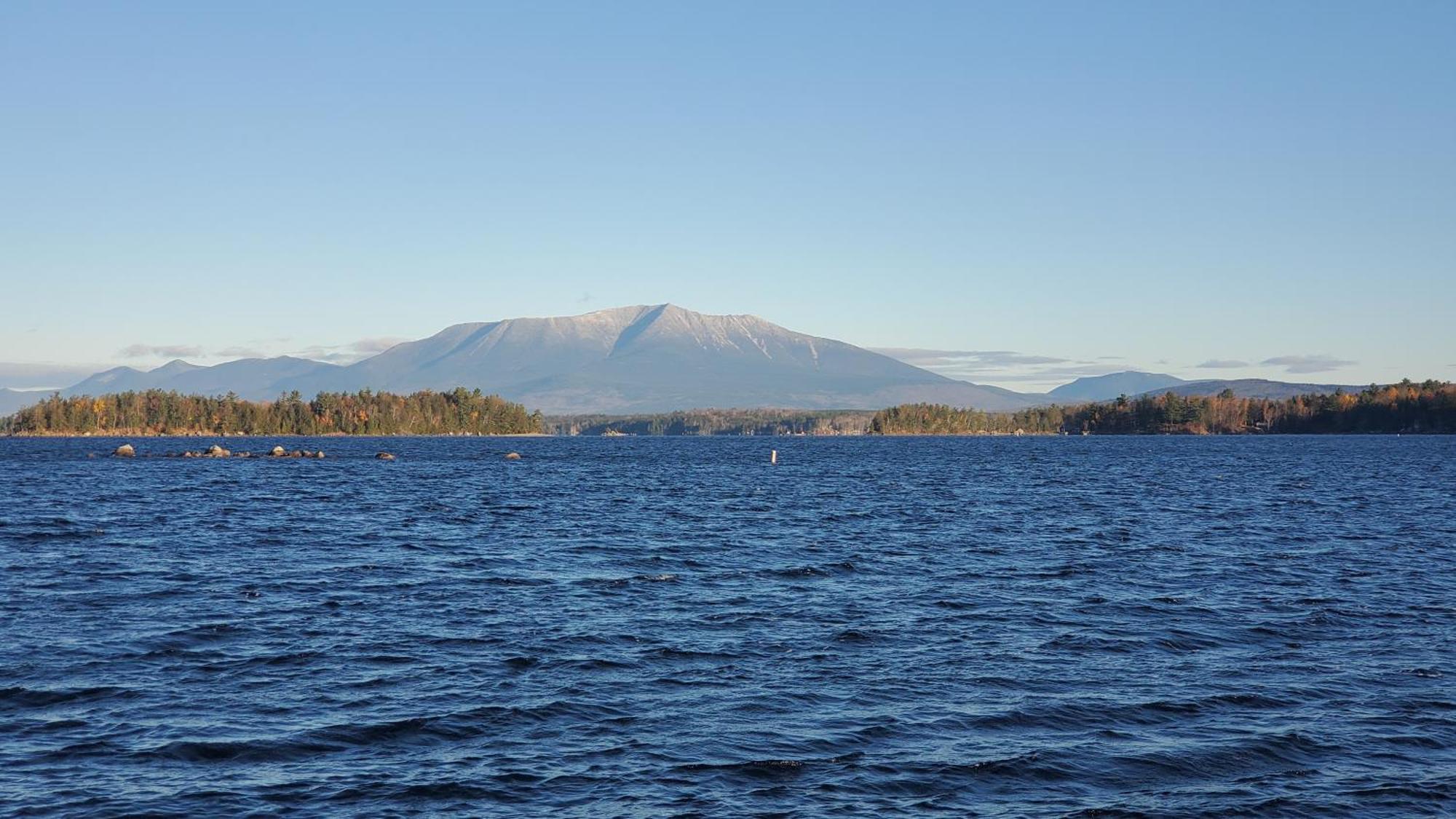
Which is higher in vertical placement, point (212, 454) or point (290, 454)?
point (212, 454)

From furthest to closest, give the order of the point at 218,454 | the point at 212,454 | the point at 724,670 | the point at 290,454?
the point at 290,454
the point at 218,454
the point at 212,454
the point at 724,670

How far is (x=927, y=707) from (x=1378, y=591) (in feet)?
80.1

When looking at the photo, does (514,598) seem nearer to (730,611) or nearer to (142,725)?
(730,611)

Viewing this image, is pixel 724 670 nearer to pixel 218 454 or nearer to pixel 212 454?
pixel 212 454

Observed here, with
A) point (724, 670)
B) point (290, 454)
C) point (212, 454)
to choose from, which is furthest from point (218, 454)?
point (724, 670)

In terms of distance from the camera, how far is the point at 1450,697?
85.6 ft

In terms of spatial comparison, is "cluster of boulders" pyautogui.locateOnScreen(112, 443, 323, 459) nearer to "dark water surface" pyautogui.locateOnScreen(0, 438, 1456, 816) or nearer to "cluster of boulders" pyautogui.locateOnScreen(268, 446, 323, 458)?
"cluster of boulders" pyautogui.locateOnScreen(268, 446, 323, 458)

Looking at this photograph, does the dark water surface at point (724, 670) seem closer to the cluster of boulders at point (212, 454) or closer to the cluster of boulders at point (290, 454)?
the cluster of boulders at point (290, 454)

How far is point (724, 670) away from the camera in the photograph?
28.2 meters

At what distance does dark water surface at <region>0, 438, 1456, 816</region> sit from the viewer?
20.0 metres

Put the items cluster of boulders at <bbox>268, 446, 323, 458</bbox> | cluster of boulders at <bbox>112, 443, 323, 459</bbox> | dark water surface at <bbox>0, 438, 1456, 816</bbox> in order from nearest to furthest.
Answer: dark water surface at <bbox>0, 438, 1456, 816</bbox> < cluster of boulders at <bbox>112, 443, 323, 459</bbox> < cluster of boulders at <bbox>268, 446, 323, 458</bbox>

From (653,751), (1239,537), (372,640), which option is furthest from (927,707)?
(1239,537)

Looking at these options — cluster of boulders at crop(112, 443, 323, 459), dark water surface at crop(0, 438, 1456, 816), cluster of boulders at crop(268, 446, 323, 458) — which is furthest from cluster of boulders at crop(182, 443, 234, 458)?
dark water surface at crop(0, 438, 1456, 816)

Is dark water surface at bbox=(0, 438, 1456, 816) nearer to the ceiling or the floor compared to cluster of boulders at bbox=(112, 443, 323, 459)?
nearer to the floor
